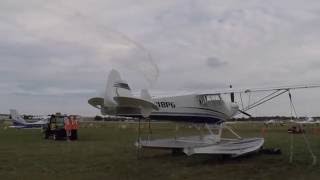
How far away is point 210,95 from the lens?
65.2ft

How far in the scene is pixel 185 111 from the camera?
18906 millimetres

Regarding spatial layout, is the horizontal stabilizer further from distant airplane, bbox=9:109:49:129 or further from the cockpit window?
distant airplane, bbox=9:109:49:129

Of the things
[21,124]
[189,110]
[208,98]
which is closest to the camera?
[189,110]

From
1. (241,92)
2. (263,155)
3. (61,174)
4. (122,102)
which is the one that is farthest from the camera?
(241,92)

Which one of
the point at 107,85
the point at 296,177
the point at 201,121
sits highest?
the point at 107,85

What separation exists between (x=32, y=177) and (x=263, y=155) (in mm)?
8626

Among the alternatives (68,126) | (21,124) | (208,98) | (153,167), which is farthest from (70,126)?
(21,124)

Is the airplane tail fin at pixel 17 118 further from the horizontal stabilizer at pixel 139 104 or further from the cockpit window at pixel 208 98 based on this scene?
the horizontal stabilizer at pixel 139 104

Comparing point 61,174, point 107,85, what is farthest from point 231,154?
point 61,174

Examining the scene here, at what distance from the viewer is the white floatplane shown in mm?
16297

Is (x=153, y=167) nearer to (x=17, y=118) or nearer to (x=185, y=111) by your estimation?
(x=185, y=111)

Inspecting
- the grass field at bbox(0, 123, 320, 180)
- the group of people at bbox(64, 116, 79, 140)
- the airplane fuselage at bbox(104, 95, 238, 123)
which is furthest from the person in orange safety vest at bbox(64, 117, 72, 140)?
the airplane fuselage at bbox(104, 95, 238, 123)

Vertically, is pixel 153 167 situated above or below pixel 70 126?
below

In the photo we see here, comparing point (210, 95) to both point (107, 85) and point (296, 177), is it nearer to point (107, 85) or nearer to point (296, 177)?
point (107, 85)
